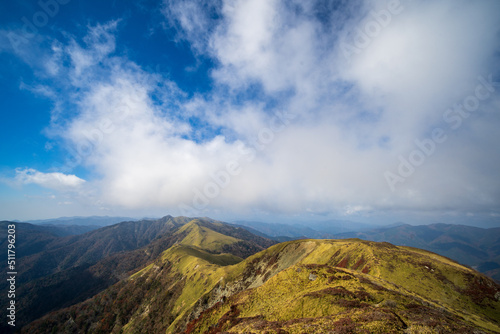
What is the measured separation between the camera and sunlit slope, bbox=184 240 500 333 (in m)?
25.8

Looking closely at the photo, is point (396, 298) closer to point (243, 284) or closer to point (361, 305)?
point (361, 305)

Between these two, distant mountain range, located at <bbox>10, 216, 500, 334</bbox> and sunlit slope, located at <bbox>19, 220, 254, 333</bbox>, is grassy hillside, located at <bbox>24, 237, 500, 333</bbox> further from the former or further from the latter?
sunlit slope, located at <bbox>19, 220, 254, 333</bbox>

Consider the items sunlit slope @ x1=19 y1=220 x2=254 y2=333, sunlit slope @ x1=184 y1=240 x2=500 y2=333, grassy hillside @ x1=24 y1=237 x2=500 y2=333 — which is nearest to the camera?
sunlit slope @ x1=184 y1=240 x2=500 y2=333

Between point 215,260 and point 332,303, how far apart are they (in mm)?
173309

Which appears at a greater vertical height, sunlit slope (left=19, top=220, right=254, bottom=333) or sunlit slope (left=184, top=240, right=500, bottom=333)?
sunlit slope (left=184, top=240, right=500, bottom=333)

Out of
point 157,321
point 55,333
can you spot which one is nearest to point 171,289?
point 157,321

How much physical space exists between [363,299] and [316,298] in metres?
8.20

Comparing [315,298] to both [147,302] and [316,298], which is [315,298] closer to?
[316,298]

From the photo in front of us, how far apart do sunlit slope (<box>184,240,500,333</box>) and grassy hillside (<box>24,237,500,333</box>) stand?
0.14 m

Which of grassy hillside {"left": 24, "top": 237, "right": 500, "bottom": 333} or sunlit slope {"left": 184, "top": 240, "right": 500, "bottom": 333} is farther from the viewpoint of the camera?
grassy hillside {"left": 24, "top": 237, "right": 500, "bottom": 333}

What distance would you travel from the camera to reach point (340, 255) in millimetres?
88438

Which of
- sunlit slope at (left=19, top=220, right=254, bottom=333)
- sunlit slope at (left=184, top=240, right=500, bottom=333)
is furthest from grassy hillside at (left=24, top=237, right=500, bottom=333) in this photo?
sunlit slope at (left=19, top=220, right=254, bottom=333)

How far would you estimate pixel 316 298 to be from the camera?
121 ft

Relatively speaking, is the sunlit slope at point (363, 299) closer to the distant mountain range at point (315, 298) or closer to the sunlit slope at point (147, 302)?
the distant mountain range at point (315, 298)
